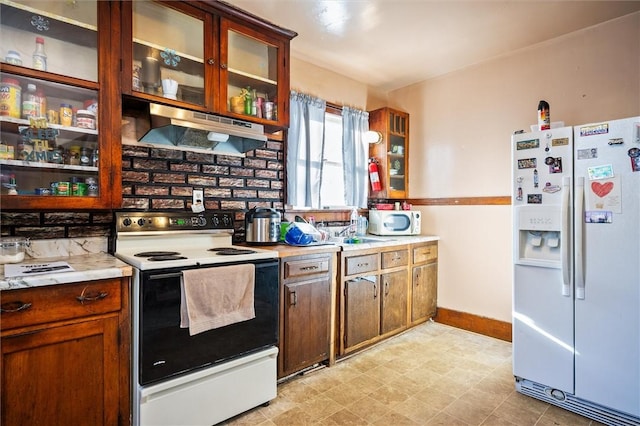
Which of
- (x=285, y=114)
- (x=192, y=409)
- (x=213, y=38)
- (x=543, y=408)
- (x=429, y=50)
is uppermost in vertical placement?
(x=429, y=50)

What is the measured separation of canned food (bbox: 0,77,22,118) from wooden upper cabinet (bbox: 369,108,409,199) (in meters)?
2.88

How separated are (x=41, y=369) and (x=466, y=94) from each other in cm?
373

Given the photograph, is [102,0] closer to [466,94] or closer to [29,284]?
[29,284]

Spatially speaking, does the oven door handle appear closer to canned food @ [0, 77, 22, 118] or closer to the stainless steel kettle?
the stainless steel kettle

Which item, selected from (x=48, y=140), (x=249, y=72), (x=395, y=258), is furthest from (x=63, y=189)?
(x=395, y=258)

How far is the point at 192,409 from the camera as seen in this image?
1.71 meters

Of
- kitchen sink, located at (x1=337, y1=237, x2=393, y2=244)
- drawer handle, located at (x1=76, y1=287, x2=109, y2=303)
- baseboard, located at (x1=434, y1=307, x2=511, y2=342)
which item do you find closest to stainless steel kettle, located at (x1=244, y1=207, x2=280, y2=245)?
kitchen sink, located at (x1=337, y1=237, x2=393, y2=244)

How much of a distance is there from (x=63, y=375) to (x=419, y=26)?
3014 mm

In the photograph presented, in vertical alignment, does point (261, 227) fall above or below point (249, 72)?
below

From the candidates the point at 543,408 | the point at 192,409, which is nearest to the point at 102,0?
the point at 192,409

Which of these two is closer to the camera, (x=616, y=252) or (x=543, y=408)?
(x=616, y=252)

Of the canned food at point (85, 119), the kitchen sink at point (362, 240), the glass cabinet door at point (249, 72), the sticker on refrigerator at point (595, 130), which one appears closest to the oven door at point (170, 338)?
the canned food at point (85, 119)

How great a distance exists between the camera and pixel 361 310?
2723 mm

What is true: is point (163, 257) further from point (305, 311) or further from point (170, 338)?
point (305, 311)
